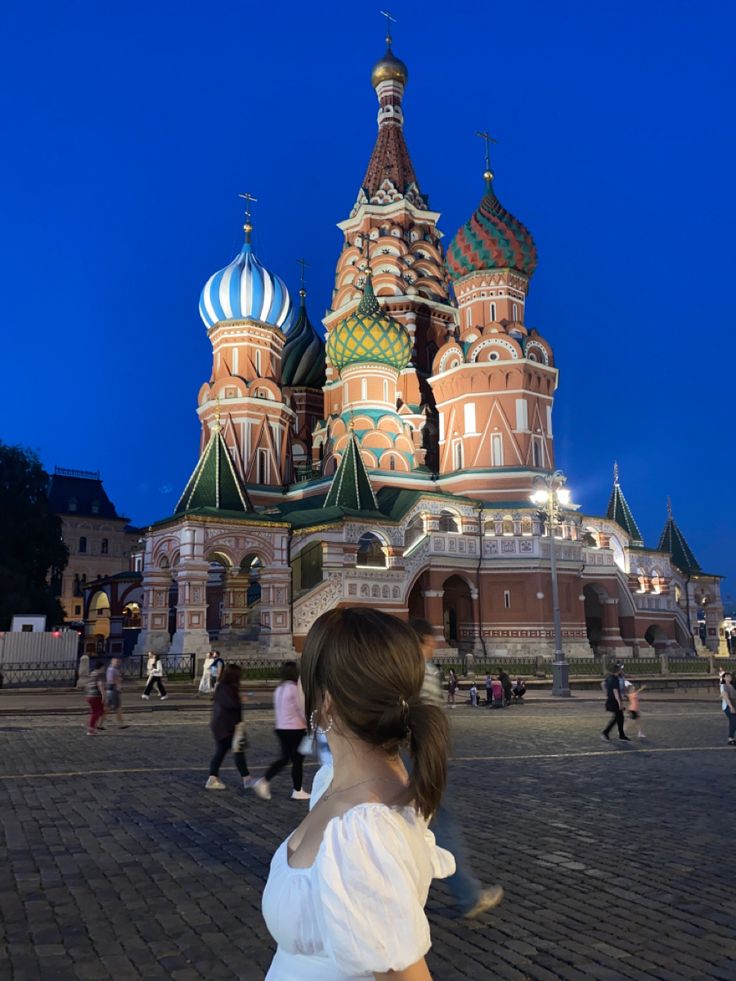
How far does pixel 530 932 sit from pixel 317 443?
44.3 meters

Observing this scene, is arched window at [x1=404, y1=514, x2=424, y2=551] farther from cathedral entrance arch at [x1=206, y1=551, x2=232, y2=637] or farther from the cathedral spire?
A: the cathedral spire

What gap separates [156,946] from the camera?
452cm

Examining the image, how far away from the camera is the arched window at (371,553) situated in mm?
38344

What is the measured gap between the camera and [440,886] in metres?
5.77

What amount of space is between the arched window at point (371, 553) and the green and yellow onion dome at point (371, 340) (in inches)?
423

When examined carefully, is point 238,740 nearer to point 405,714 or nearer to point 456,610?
point 405,714

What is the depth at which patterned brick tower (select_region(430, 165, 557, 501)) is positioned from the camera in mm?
41500

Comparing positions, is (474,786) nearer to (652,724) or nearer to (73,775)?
(73,775)

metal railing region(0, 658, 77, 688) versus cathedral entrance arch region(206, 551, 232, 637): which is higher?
cathedral entrance arch region(206, 551, 232, 637)

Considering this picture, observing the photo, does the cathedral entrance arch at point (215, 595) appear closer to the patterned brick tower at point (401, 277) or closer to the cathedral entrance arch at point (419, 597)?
the patterned brick tower at point (401, 277)

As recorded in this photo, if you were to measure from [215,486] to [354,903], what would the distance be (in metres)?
33.2

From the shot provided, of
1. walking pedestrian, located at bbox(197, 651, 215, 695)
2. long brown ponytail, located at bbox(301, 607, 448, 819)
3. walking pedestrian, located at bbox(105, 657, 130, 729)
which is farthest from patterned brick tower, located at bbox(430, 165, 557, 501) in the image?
long brown ponytail, located at bbox(301, 607, 448, 819)

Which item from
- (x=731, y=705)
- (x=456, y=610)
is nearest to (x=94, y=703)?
(x=731, y=705)

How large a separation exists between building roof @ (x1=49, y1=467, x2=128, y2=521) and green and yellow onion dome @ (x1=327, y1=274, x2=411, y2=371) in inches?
1261
